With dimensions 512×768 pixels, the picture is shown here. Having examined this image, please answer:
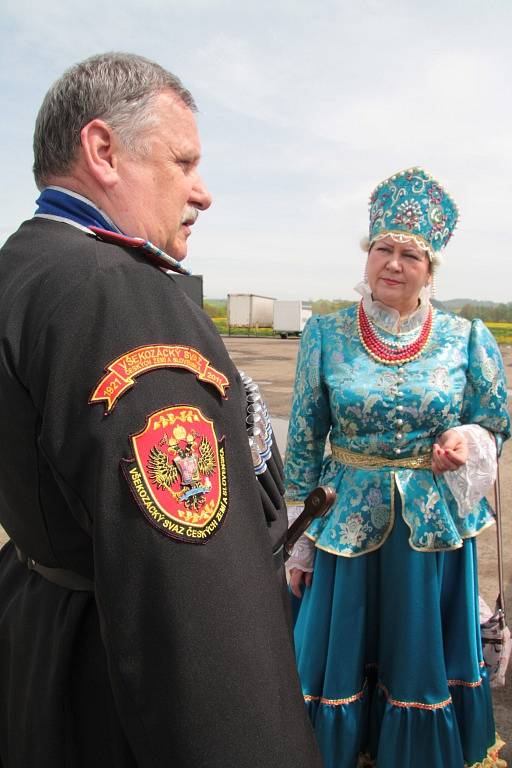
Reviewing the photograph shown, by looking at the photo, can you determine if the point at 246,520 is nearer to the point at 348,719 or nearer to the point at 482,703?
the point at 348,719

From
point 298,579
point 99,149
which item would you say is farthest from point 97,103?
point 298,579

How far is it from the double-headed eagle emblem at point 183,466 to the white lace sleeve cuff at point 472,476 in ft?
4.92

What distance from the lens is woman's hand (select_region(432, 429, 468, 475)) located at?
1932 mm

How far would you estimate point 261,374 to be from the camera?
47.7ft

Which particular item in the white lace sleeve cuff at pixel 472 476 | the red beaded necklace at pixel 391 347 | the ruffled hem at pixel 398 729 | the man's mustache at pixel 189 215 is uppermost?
the man's mustache at pixel 189 215

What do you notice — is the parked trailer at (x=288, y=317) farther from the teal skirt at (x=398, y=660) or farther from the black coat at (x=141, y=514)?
the black coat at (x=141, y=514)

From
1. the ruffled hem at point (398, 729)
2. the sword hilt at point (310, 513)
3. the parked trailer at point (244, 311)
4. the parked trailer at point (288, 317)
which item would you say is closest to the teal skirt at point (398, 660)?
the ruffled hem at point (398, 729)

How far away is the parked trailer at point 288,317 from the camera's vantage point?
1407 inches

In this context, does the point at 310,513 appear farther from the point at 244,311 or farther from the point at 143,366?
the point at 244,311

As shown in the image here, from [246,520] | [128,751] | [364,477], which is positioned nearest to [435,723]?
[364,477]

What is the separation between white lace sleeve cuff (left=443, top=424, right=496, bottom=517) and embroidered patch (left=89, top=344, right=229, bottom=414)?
148cm

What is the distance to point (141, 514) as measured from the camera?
2.30ft

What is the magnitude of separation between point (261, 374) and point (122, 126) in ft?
44.7

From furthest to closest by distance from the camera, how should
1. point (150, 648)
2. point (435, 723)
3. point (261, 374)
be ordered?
point (261, 374) → point (435, 723) → point (150, 648)
